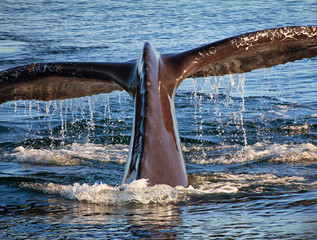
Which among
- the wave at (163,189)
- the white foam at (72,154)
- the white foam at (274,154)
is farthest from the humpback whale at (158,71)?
the white foam at (274,154)

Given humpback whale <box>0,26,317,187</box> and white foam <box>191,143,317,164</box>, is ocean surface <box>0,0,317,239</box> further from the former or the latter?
humpback whale <box>0,26,317,187</box>

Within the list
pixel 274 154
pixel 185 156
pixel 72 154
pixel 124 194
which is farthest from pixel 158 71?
pixel 72 154

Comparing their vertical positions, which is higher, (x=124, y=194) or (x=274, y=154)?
(x=274, y=154)

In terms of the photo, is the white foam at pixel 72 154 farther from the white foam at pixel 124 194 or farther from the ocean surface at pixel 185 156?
the white foam at pixel 124 194

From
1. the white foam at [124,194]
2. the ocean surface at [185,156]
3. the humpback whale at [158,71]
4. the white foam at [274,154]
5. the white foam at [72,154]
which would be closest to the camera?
the ocean surface at [185,156]

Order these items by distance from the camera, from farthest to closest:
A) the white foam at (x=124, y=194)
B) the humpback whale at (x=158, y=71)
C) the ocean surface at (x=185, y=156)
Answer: the humpback whale at (x=158, y=71) < the white foam at (x=124, y=194) < the ocean surface at (x=185, y=156)

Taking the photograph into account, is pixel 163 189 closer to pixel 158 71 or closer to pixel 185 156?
pixel 158 71

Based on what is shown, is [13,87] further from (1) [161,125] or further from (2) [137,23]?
(2) [137,23]

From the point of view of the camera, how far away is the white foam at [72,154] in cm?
852

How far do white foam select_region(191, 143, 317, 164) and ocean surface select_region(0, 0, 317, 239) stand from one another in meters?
0.02

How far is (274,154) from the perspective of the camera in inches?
335

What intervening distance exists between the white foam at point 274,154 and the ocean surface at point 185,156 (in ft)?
0.05

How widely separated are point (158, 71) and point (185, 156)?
106 inches

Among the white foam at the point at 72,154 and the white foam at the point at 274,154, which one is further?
the white foam at the point at 72,154
